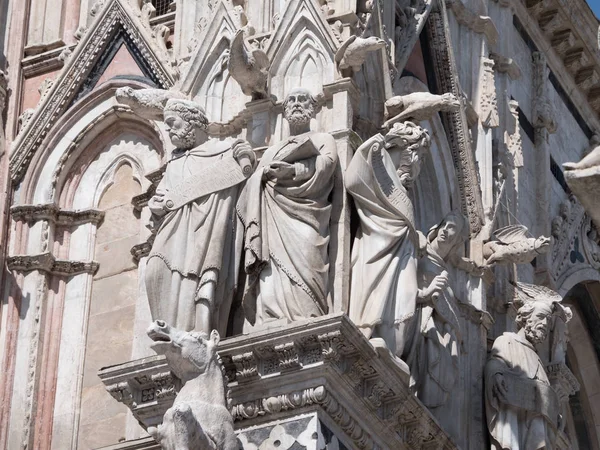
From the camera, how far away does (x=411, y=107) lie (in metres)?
13.6

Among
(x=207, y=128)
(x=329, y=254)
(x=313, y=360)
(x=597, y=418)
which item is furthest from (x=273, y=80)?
(x=597, y=418)

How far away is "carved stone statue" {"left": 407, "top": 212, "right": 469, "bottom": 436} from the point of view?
43.4ft

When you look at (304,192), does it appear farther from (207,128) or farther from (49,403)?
(49,403)

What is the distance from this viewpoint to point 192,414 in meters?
11.4

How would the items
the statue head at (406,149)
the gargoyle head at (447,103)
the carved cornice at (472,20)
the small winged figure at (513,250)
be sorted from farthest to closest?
the carved cornice at (472,20)
the small winged figure at (513,250)
the gargoyle head at (447,103)
the statue head at (406,149)

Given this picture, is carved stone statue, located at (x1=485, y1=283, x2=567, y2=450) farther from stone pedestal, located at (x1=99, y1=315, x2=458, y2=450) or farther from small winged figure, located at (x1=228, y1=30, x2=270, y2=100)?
small winged figure, located at (x1=228, y1=30, x2=270, y2=100)

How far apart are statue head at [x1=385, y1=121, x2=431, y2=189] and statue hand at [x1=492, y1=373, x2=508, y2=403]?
1.67 metres

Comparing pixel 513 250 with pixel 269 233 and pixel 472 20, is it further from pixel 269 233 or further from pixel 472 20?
pixel 269 233

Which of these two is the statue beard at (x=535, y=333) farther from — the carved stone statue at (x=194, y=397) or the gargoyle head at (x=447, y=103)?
the carved stone statue at (x=194, y=397)

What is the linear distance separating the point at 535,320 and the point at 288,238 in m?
2.70

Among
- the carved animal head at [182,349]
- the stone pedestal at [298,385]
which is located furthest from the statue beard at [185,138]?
the carved animal head at [182,349]

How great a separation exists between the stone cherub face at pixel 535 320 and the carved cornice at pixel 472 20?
111 inches

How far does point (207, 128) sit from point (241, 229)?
37.5 inches

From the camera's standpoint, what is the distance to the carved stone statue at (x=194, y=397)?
11.4m
